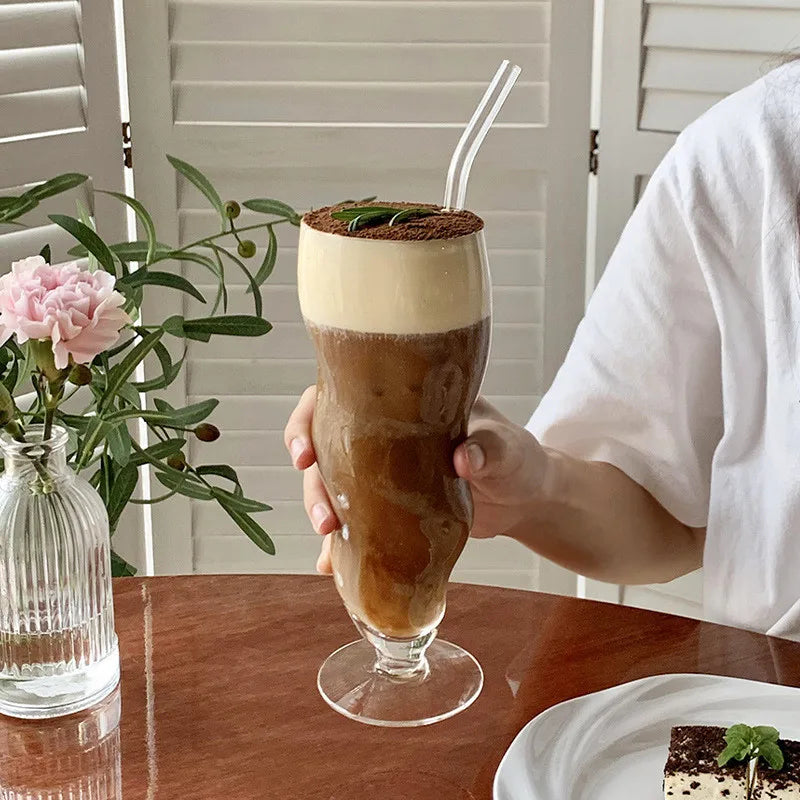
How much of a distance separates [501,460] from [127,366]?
1.14 ft

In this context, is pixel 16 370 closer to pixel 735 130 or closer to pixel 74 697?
pixel 74 697

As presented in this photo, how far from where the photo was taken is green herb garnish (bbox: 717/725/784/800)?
77 cm

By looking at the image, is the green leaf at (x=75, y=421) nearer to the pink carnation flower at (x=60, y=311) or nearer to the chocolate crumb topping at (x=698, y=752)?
the pink carnation flower at (x=60, y=311)

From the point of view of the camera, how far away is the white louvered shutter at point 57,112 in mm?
1709

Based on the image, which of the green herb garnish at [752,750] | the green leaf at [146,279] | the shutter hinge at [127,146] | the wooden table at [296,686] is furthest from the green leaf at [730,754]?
the shutter hinge at [127,146]

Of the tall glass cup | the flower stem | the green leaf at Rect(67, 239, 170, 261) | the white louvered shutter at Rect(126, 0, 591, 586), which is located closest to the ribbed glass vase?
the flower stem

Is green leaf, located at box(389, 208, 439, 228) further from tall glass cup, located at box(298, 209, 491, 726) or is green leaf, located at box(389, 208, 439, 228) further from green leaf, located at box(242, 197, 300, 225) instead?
green leaf, located at box(242, 197, 300, 225)

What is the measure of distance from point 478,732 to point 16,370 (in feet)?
2.14

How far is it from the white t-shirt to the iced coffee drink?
45cm

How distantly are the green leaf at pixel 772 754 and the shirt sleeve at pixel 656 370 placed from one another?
50cm

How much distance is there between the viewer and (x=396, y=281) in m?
0.76

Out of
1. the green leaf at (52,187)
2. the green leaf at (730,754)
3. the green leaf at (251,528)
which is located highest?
the green leaf at (52,187)

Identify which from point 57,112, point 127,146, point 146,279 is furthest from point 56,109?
point 146,279

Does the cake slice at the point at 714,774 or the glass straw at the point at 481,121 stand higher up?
the glass straw at the point at 481,121
